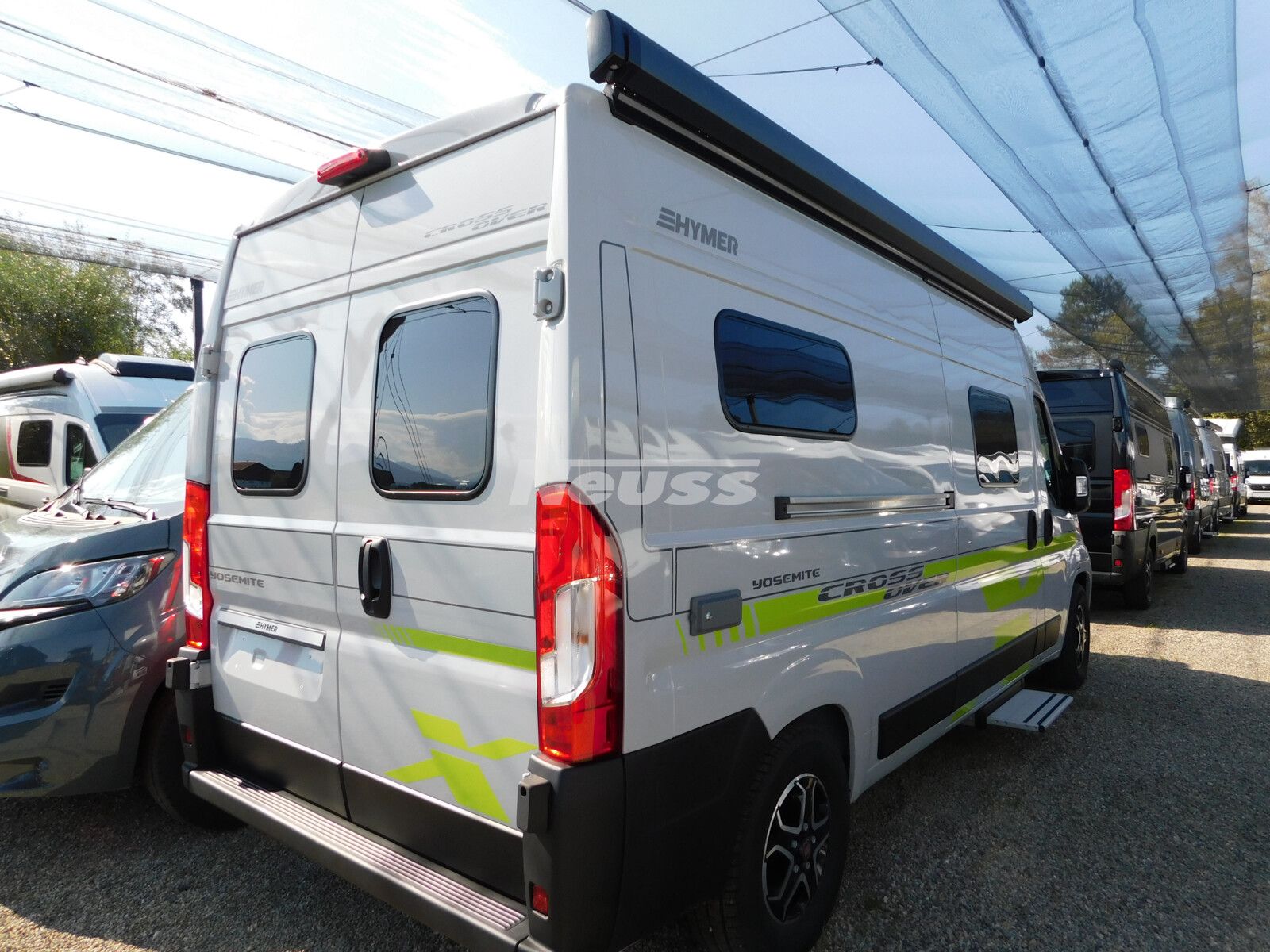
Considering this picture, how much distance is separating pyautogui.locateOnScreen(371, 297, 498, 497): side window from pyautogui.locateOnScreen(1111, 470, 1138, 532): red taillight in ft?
24.5

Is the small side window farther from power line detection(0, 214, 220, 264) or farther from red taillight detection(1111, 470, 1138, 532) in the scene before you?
power line detection(0, 214, 220, 264)

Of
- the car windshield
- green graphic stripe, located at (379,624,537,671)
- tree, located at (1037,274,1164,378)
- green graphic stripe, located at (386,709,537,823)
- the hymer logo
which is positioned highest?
tree, located at (1037,274,1164,378)

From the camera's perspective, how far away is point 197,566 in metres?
3.05

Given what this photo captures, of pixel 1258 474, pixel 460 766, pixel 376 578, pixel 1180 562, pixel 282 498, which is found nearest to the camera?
pixel 460 766

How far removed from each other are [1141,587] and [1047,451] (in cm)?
451

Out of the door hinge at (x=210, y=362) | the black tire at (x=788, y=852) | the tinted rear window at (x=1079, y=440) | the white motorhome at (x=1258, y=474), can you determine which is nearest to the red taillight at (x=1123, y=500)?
the tinted rear window at (x=1079, y=440)

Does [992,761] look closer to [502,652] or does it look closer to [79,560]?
[502,652]

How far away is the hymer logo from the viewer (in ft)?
7.06

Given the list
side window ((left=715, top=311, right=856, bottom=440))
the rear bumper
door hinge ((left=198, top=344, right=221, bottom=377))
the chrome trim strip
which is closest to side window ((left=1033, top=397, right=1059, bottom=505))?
the chrome trim strip

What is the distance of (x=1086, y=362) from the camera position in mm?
13516

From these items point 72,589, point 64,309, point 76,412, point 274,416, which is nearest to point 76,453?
point 76,412

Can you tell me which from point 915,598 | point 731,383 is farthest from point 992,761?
point 731,383

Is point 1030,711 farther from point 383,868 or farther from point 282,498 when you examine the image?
point 282,498

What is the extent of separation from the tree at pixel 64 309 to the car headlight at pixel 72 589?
729 inches
